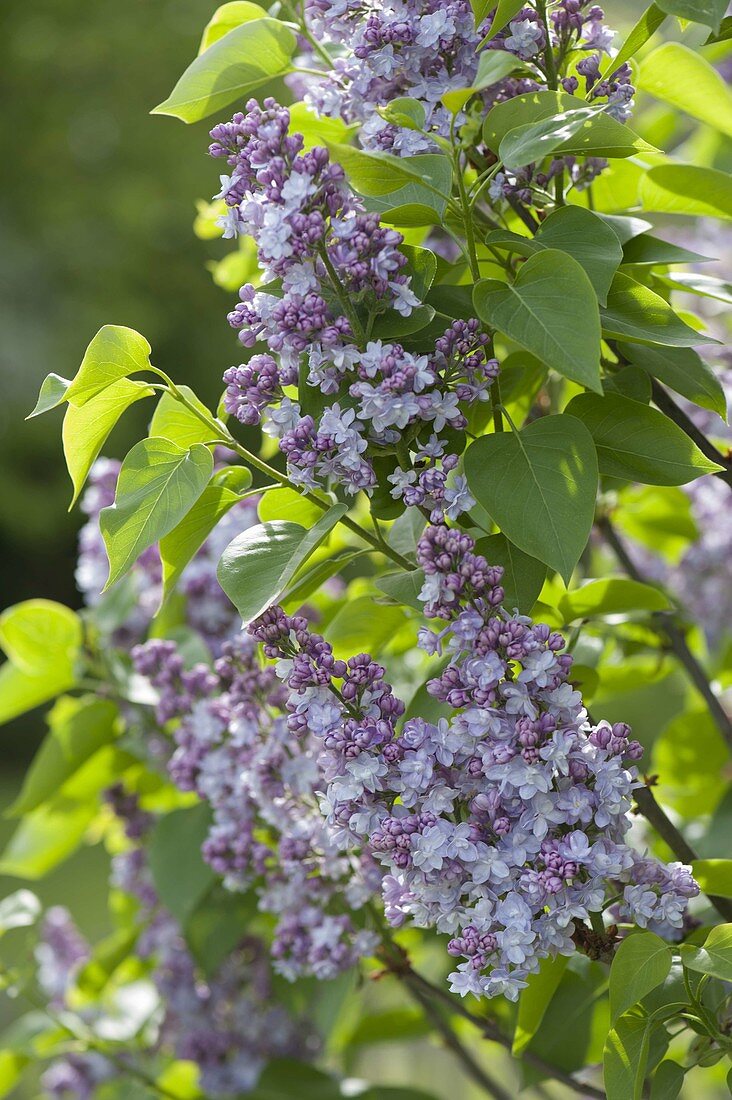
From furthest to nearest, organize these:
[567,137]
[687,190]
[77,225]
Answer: [77,225] < [687,190] < [567,137]

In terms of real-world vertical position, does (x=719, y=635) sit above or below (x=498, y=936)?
below

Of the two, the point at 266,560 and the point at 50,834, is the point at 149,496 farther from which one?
the point at 50,834

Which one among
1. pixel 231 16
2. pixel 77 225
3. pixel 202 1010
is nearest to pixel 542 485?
pixel 231 16

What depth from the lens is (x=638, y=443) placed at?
574 mm

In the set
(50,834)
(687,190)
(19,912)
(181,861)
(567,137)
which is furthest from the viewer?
(50,834)

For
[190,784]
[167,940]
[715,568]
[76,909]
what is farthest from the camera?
[76,909]

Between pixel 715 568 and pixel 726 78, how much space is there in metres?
0.63

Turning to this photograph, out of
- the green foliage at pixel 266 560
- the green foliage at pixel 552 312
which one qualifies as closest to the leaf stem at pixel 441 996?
the green foliage at pixel 266 560

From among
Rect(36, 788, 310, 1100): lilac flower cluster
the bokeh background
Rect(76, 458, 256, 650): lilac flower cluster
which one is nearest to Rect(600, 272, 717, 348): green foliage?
Rect(76, 458, 256, 650): lilac flower cluster

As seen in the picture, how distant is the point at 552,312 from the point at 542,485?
80mm

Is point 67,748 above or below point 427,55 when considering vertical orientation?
below

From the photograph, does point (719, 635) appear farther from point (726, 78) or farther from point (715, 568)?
point (726, 78)

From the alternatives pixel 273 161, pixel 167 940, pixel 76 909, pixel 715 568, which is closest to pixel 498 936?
pixel 273 161

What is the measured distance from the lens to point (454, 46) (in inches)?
22.8
